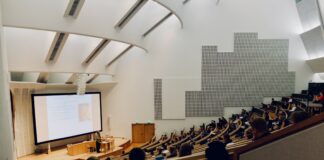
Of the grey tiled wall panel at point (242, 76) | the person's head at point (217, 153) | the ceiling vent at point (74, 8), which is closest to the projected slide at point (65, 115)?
the grey tiled wall panel at point (242, 76)

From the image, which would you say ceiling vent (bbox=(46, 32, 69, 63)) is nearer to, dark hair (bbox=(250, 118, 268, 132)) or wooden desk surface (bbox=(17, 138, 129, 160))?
wooden desk surface (bbox=(17, 138, 129, 160))

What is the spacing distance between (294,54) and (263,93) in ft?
7.21

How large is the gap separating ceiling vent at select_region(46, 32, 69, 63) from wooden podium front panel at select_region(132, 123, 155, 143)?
481 centimetres

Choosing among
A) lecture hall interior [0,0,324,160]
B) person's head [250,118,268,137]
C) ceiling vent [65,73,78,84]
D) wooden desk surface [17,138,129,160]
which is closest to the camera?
person's head [250,118,268,137]

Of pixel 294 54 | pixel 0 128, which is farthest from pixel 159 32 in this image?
pixel 0 128

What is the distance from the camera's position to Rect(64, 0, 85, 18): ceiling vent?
4852 millimetres

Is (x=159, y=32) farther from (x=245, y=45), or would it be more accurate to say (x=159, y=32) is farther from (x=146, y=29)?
(x=245, y=45)

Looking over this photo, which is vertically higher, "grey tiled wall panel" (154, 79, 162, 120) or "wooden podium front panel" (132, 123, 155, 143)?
"grey tiled wall panel" (154, 79, 162, 120)

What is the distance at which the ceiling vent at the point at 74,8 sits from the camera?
A: 4.85 m

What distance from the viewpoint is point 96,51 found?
26.5 ft

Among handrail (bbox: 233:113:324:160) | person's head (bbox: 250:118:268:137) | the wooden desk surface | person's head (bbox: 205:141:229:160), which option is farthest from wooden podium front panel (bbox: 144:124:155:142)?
handrail (bbox: 233:113:324:160)

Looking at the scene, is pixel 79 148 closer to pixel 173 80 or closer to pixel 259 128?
pixel 173 80

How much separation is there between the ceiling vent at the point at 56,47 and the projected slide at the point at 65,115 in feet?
7.35

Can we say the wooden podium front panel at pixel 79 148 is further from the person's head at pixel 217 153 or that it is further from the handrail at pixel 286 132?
the handrail at pixel 286 132
